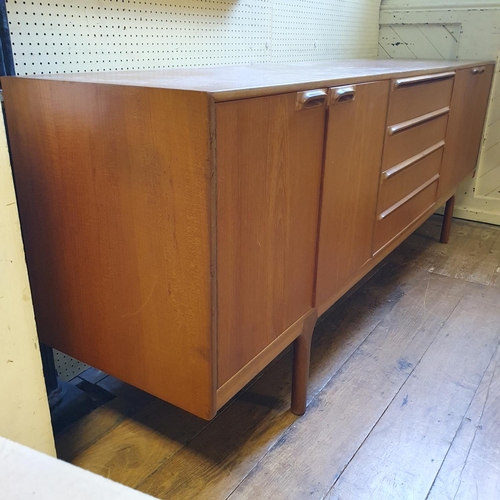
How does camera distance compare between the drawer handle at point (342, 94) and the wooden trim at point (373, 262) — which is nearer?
the drawer handle at point (342, 94)

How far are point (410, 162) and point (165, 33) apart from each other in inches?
34.6

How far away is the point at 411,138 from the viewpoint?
1697mm

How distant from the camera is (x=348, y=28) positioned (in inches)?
101

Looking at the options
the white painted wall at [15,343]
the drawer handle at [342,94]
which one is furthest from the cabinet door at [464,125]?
the white painted wall at [15,343]

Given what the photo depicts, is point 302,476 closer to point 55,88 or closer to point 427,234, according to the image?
point 55,88

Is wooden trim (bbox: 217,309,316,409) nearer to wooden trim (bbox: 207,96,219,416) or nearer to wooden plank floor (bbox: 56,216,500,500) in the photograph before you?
wooden trim (bbox: 207,96,219,416)

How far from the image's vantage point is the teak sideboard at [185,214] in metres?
0.83

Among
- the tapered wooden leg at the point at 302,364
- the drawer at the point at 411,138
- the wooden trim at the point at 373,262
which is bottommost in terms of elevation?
the tapered wooden leg at the point at 302,364

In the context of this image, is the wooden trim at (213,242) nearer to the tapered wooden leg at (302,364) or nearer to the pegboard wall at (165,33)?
the tapered wooden leg at (302,364)

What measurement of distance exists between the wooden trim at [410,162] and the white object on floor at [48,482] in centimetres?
119

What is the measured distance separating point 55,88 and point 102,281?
1.20 feet

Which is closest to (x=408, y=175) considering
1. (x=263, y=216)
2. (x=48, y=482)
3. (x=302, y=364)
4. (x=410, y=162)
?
(x=410, y=162)

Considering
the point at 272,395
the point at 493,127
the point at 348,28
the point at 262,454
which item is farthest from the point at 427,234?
the point at 262,454

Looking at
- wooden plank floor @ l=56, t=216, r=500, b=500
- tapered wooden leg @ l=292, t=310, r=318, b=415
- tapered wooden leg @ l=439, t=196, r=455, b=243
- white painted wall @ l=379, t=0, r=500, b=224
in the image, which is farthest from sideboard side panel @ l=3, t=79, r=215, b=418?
white painted wall @ l=379, t=0, r=500, b=224
